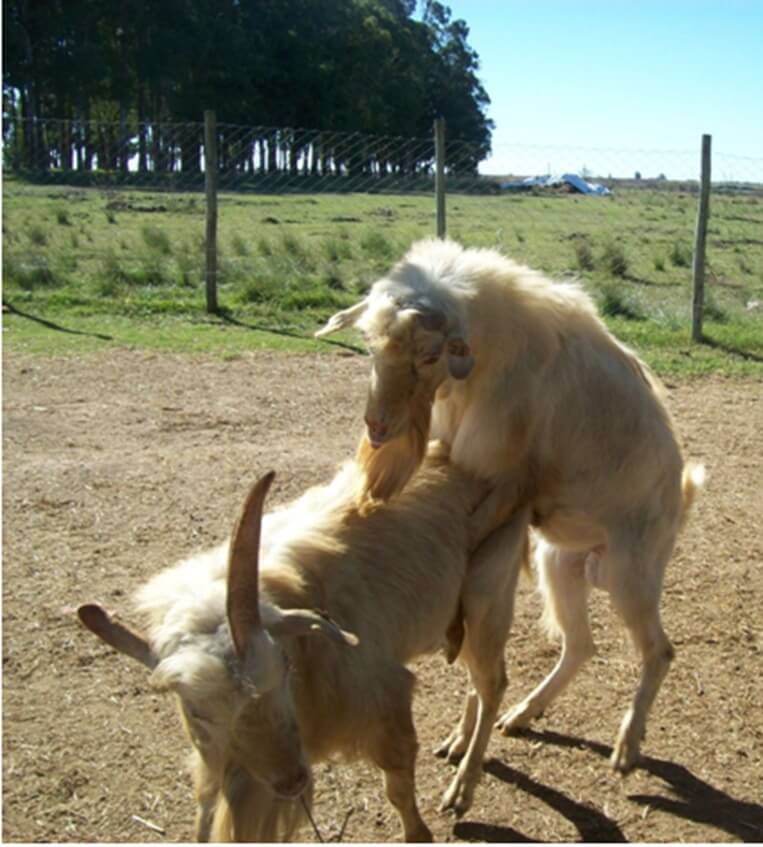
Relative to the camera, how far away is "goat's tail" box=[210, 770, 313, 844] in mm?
3230

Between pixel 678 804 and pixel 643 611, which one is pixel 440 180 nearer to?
pixel 643 611

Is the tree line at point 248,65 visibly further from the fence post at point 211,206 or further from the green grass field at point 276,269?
the fence post at point 211,206

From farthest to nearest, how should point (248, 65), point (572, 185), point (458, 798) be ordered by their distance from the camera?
1. point (248, 65)
2. point (572, 185)
3. point (458, 798)

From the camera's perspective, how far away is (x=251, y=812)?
10.7 feet

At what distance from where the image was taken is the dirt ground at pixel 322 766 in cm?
400

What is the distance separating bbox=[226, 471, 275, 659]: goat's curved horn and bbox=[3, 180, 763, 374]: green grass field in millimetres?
8736

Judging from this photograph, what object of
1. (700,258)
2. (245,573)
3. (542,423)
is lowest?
(245,573)

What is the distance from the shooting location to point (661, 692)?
16.2 feet

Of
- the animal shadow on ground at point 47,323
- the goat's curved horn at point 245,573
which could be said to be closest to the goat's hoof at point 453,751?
the goat's curved horn at point 245,573

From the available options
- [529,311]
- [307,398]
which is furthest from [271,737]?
[307,398]

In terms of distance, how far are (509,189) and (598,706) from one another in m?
28.5

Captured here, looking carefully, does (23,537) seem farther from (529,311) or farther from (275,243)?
(275,243)

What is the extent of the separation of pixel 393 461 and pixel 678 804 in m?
1.75

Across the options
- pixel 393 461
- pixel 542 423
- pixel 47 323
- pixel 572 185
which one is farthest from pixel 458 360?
pixel 572 185
